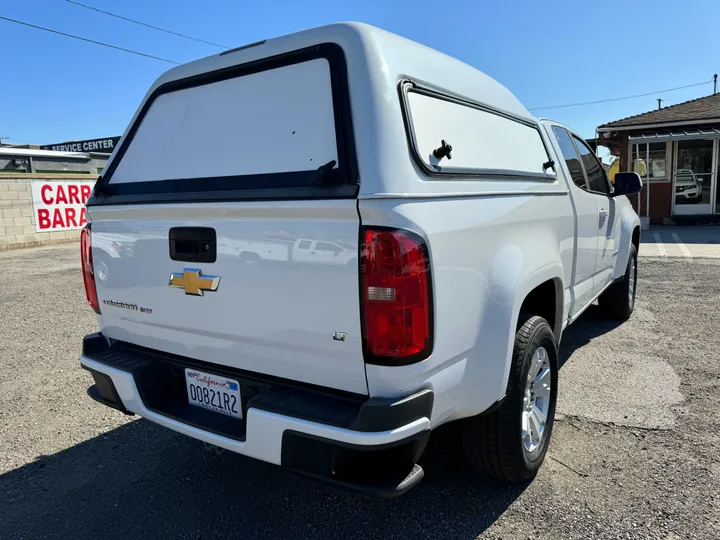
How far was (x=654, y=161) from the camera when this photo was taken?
1688cm

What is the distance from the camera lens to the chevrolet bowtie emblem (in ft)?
7.80

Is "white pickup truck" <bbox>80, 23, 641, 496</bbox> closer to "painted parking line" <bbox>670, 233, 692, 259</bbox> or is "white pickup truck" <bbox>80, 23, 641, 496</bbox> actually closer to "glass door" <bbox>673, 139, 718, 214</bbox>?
"painted parking line" <bbox>670, 233, 692, 259</bbox>

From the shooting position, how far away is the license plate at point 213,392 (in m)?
2.43

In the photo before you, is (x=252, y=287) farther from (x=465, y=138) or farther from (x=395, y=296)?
(x=465, y=138)

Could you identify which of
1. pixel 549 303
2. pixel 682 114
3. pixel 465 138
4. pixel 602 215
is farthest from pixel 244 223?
pixel 682 114

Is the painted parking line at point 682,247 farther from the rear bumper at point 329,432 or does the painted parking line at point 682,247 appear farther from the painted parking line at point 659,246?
the rear bumper at point 329,432

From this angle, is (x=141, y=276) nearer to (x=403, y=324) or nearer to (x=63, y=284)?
(x=403, y=324)

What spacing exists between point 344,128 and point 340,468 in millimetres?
1262

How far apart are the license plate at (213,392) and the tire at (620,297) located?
A: 4.57 m

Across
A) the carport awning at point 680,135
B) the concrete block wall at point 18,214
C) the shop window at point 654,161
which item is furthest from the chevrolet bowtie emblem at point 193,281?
the shop window at point 654,161

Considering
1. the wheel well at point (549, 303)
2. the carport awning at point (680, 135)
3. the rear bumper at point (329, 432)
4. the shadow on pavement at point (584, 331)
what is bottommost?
the shadow on pavement at point (584, 331)

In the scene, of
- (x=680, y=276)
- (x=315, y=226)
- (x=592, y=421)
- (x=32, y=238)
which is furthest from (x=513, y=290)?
(x=32, y=238)

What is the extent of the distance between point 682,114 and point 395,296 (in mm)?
18756

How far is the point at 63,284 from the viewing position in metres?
8.97
